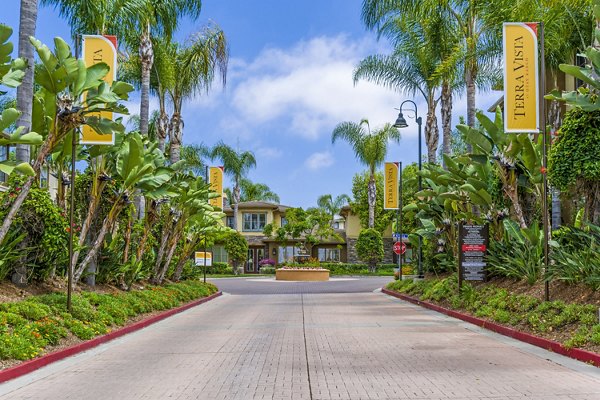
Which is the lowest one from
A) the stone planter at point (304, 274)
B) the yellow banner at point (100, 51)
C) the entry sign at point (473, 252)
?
the stone planter at point (304, 274)

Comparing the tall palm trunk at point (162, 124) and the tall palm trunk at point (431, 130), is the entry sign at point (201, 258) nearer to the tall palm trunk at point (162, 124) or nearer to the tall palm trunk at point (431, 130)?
the tall palm trunk at point (162, 124)

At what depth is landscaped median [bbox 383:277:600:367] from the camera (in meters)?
10.8

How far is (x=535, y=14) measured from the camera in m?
19.5

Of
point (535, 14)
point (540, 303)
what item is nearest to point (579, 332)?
point (540, 303)

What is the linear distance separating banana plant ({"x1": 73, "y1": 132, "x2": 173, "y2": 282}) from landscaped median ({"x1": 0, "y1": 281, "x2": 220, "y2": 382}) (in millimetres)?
1382

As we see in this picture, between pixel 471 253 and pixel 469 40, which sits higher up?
pixel 469 40

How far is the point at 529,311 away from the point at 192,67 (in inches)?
757

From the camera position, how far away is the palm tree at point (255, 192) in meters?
90.3

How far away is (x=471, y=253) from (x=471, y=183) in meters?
2.26

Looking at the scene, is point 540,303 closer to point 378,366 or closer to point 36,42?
point 378,366

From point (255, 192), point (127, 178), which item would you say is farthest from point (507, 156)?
point (255, 192)

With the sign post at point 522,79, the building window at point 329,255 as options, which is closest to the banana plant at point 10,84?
the sign post at point 522,79

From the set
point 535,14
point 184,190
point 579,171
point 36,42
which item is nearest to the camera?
point 36,42

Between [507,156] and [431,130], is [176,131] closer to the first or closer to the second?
[431,130]
